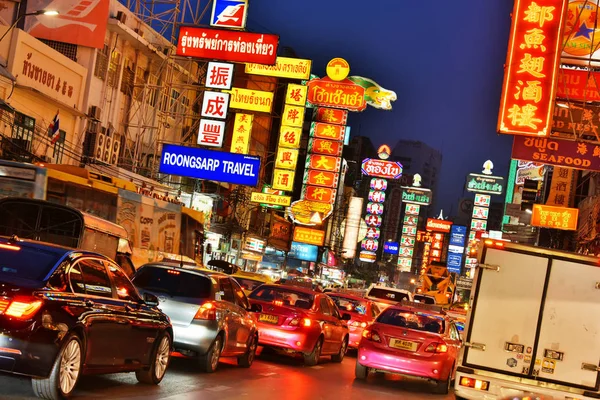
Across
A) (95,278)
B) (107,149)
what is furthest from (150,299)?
(107,149)

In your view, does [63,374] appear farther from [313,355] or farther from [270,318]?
[313,355]

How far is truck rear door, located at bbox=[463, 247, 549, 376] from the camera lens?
41.3 feet

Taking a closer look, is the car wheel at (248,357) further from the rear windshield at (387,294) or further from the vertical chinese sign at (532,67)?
the rear windshield at (387,294)

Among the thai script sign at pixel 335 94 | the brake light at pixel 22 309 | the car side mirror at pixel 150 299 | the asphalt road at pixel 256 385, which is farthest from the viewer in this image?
the thai script sign at pixel 335 94

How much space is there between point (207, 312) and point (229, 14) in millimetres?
33536

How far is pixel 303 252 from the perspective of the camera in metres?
97.9

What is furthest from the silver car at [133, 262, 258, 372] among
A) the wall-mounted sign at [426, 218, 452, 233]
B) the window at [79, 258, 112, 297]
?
the wall-mounted sign at [426, 218, 452, 233]

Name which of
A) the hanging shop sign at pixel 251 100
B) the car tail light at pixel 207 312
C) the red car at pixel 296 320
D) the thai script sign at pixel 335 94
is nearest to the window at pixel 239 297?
the red car at pixel 296 320

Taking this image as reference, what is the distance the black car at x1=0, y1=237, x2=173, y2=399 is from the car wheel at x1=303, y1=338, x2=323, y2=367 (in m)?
7.97

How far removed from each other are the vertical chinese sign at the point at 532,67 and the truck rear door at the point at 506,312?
25.9ft

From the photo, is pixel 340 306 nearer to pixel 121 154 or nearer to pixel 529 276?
pixel 529 276

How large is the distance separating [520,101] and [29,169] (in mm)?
11904

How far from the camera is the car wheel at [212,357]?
48.9 ft

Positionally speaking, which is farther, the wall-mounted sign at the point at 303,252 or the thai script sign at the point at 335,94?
the wall-mounted sign at the point at 303,252
